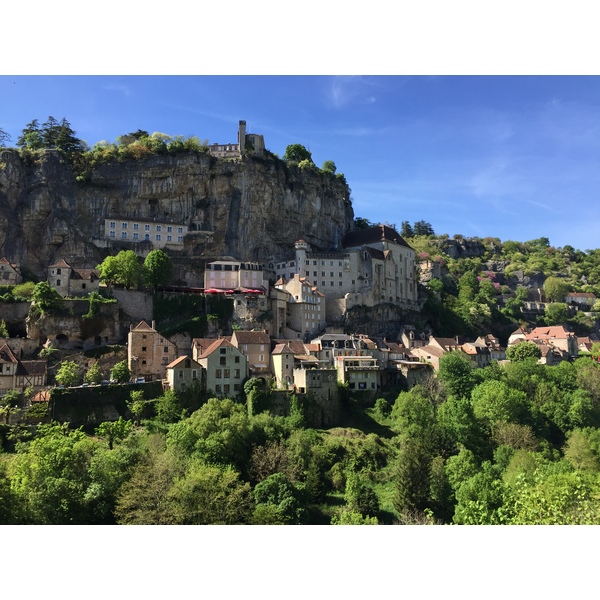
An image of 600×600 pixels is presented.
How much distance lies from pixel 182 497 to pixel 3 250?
38.6 metres

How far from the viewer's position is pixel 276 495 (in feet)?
94.7

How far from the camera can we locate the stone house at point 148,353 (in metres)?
40.9

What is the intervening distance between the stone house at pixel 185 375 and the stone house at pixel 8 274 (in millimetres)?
18706

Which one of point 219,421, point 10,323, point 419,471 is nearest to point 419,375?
point 419,471

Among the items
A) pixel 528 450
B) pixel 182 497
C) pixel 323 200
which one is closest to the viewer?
pixel 182 497

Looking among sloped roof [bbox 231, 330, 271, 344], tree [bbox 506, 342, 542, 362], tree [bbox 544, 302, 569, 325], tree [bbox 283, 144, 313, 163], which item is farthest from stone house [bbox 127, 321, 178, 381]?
tree [bbox 544, 302, 569, 325]

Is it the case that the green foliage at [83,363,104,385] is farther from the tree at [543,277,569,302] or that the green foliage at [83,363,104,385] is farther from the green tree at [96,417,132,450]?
the tree at [543,277,569,302]

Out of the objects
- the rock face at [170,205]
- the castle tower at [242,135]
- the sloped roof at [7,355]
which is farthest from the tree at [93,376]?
the castle tower at [242,135]

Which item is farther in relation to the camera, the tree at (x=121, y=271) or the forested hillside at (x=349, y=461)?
the tree at (x=121, y=271)

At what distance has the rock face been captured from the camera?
55062mm

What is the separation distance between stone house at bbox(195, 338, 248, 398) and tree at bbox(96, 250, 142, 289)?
12.5 m

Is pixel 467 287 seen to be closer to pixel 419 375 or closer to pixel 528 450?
→ pixel 419 375

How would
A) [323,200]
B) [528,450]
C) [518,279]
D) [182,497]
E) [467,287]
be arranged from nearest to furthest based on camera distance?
1. [182,497]
2. [528,450]
3. [323,200]
4. [467,287]
5. [518,279]

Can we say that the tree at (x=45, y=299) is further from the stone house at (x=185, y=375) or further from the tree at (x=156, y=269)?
the stone house at (x=185, y=375)
